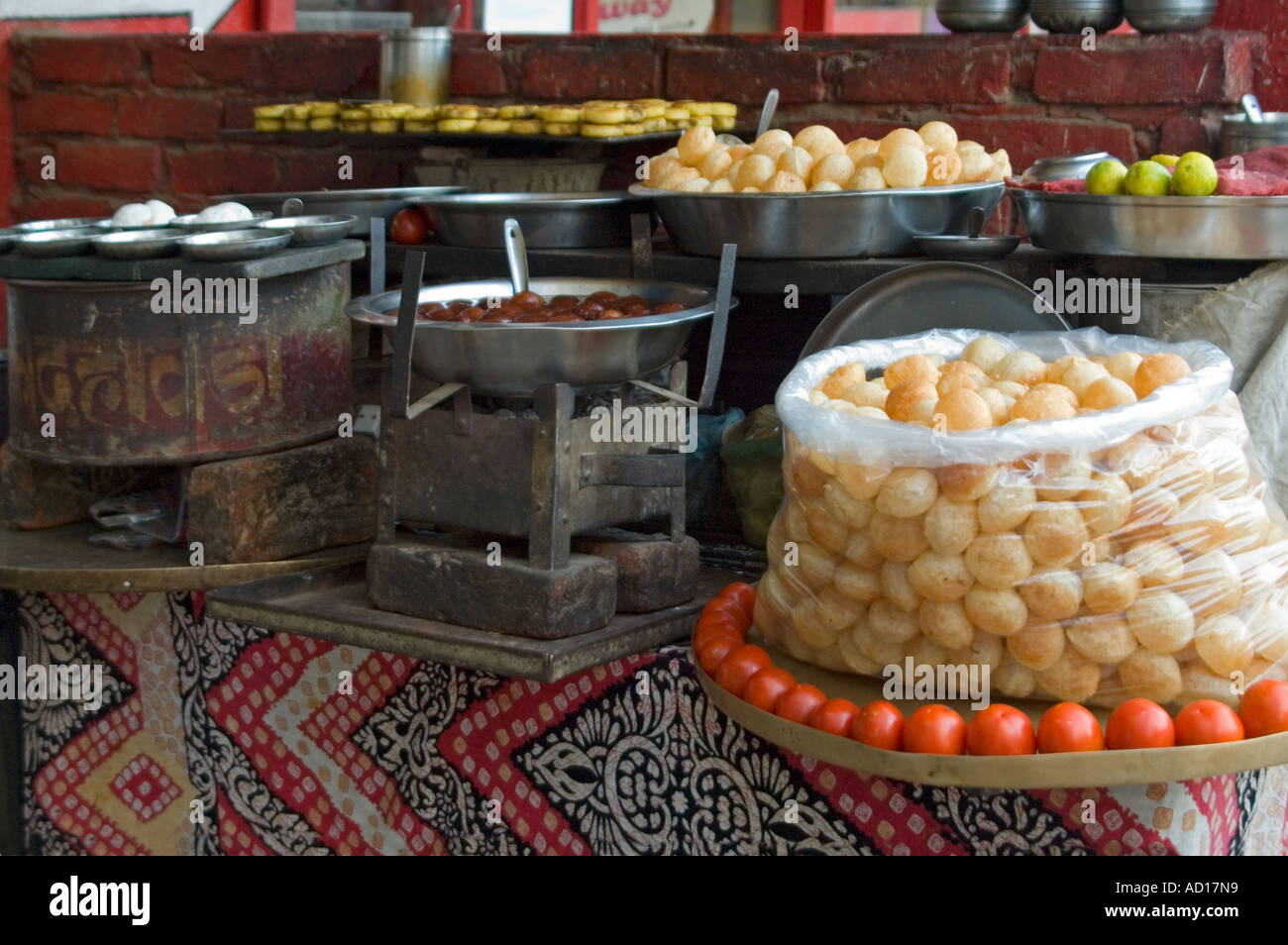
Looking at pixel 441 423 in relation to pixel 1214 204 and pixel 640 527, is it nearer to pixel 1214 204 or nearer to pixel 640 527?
pixel 640 527

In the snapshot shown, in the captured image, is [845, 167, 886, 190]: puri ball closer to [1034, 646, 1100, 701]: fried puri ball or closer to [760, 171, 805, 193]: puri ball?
[760, 171, 805, 193]: puri ball

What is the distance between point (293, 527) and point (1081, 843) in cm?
129

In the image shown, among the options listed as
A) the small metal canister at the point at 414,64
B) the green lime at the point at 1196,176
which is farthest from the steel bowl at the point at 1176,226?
the small metal canister at the point at 414,64

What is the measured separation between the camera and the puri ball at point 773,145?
2.56 m

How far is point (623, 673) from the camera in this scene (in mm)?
2059

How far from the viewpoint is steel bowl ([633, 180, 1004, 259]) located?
Result: 2.41 meters

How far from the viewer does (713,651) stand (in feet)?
6.32

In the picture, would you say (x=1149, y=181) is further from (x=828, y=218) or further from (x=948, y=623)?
(x=948, y=623)

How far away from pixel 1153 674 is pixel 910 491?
34 centimetres

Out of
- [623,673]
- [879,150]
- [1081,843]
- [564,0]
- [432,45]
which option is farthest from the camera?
[564,0]

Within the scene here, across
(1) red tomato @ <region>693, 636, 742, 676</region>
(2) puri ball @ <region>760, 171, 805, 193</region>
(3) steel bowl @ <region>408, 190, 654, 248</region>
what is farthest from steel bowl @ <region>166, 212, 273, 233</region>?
(1) red tomato @ <region>693, 636, 742, 676</region>

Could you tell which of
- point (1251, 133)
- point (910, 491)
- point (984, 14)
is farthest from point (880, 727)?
point (984, 14)

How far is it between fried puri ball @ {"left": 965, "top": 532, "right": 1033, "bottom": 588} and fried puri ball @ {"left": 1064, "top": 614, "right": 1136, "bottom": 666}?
0.09 metres
